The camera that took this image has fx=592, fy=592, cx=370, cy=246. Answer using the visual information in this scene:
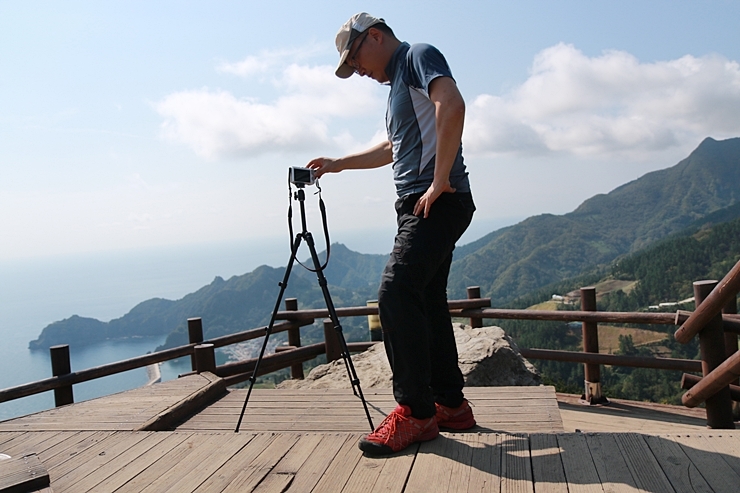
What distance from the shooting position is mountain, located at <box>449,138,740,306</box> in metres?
127

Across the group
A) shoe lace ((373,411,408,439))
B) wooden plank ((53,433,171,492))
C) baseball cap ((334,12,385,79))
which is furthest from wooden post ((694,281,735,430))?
wooden plank ((53,433,171,492))

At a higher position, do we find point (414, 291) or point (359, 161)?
point (359, 161)

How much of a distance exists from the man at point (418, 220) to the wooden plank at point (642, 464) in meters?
0.72

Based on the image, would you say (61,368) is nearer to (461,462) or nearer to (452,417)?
(452,417)

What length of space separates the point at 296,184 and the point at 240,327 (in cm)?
9412

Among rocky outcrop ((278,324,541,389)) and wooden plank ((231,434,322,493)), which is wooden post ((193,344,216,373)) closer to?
rocky outcrop ((278,324,541,389))

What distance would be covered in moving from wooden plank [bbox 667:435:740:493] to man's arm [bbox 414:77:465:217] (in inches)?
50.1

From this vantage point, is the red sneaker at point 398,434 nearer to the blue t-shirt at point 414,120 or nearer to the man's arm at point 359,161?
the blue t-shirt at point 414,120

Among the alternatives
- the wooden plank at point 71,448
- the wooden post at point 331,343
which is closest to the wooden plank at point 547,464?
the wooden plank at point 71,448

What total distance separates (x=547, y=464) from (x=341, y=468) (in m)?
0.74

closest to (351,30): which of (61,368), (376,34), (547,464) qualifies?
(376,34)

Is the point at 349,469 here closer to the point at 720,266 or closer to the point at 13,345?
the point at 720,266

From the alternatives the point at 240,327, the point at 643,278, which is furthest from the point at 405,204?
the point at 240,327

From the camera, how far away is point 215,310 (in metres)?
103
